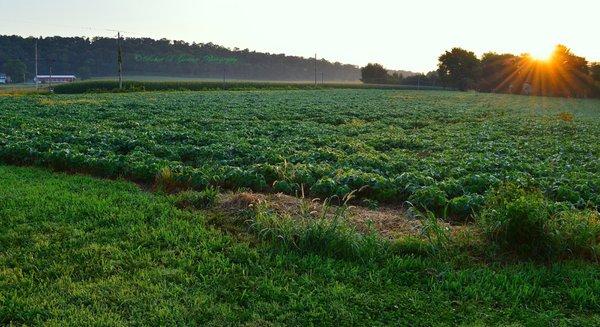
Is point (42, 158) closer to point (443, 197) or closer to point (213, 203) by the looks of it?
point (213, 203)

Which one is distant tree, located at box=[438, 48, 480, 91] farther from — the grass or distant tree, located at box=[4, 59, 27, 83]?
distant tree, located at box=[4, 59, 27, 83]

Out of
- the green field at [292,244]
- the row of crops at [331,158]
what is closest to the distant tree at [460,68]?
the row of crops at [331,158]

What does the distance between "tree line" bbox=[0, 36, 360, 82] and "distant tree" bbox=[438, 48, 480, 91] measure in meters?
49.2

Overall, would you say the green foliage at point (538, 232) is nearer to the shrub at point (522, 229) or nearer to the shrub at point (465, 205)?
the shrub at point (522, 229)

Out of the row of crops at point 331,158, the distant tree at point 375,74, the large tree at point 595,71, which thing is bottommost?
the row of crops at point 331,158

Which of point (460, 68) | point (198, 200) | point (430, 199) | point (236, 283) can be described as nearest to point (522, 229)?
point (430, 199)

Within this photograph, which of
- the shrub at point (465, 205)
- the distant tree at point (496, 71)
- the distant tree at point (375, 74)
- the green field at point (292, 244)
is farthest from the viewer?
A: the distant tree at point (375, 74)

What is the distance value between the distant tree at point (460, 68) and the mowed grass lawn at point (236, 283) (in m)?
113

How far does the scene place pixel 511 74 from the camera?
101 metres

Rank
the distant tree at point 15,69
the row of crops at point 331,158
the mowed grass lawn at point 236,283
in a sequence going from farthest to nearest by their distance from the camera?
1. the distant tree at point 15,69
2. the row of crops at point 331,158
3. the mowed grass lawn at point 236,283

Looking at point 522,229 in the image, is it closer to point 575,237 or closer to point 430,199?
point 575,237

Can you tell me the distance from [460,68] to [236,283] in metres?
118

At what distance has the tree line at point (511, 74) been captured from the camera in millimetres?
84625

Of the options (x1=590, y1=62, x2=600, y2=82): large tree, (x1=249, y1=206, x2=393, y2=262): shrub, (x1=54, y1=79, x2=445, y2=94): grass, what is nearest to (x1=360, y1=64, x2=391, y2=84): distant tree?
(x1=54, y1=79, x2=445, y2=94): grass
